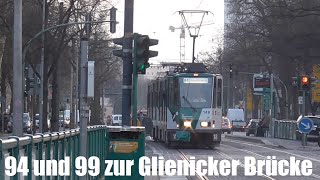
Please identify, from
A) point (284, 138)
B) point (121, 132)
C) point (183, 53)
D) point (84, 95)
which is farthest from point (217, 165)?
point (183, 53)

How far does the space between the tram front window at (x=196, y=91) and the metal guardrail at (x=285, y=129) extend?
18.2 meters

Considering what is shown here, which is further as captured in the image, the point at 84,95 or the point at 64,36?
the point at 64,36

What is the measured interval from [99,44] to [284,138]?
14.4 m

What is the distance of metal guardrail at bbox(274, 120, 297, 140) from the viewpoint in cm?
5631

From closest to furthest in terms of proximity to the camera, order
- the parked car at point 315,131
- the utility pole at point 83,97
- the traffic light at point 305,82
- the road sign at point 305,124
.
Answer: the utility pole at point 83,97, the road sign at point 305,124, the traffic light at point 305,82, the parked car at point 315,131

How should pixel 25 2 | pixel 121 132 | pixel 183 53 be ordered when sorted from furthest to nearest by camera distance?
1. pixel 183 53
2. pixel 25 2
3. pixel 121 132

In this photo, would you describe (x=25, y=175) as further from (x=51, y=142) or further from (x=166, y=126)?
(x=166, y=126)

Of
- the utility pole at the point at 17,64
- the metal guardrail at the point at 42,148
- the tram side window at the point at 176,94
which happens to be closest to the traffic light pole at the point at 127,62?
the metal guardrail at the point at 42,148

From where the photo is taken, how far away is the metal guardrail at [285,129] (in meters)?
56.3

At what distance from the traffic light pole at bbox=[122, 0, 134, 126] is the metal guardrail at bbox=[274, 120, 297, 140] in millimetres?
37336

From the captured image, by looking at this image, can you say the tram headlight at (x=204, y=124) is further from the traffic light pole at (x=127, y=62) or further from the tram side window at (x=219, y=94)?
the traffic light pole at (x=127, y=62)

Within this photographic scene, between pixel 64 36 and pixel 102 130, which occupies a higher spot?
pixel 64 36

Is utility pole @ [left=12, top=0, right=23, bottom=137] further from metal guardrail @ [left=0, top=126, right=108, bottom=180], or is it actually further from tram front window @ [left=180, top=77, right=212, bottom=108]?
metal guardrail @ [left=0, top=126, right=108, bottom=180]

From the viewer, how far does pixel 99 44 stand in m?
59.1
